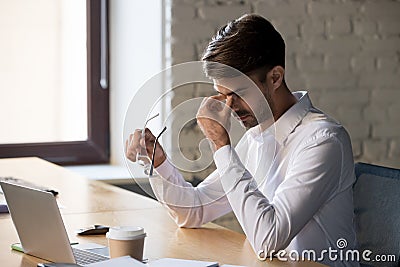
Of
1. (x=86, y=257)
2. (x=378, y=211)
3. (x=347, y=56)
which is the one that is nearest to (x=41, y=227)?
(x=86, y=257)

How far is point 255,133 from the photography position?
189 centimetres

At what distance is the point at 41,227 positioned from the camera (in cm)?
155

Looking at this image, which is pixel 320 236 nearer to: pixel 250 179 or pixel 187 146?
pixel 250 179

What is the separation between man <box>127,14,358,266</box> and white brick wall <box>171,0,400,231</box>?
1.17 meters

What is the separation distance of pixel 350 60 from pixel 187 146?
5.42 ft

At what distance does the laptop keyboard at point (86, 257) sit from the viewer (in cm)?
153

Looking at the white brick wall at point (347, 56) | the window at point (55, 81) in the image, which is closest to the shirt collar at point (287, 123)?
the white brick wall at point (347, 56)

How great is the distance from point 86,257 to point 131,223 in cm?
35

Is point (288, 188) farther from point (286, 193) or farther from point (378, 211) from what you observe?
point (378, 211)

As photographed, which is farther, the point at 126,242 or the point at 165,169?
the point at 165,169

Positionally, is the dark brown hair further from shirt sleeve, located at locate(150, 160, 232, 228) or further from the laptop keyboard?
the laptop keyboard

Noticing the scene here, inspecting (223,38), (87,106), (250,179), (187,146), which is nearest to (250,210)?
(250,179)

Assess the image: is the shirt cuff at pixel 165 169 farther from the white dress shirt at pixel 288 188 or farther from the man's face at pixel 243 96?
the man's face at pixel 243 96

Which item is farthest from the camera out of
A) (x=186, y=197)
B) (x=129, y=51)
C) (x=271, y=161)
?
(x=129, y=51)
